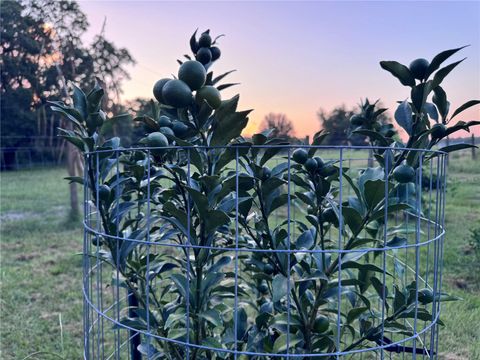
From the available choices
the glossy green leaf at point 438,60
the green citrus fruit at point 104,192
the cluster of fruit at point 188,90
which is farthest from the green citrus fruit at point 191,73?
the glossy green leaf at point 438,60

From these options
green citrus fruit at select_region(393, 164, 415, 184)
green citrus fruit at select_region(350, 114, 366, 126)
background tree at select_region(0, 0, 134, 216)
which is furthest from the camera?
background tree at select_region(0, 0, 134, 216)

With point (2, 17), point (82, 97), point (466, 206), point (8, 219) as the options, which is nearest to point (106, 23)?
point (8, 219)

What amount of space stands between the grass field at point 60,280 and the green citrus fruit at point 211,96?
2.01 feet

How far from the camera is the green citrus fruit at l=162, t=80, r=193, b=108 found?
75 centimetres

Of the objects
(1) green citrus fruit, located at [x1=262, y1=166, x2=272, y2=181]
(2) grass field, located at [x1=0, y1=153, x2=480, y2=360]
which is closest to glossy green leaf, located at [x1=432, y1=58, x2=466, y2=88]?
(1) green citrus fruit, located at [x1=262, y1=166, x2=272, y2=181]

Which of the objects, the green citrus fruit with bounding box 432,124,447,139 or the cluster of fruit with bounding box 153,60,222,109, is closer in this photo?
the cluster of fruit with bounding box 153,60,222,109

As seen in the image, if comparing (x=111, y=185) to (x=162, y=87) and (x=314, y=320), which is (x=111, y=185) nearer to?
(x=162, y=87)

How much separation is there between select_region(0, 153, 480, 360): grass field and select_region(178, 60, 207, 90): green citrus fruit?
62 cm

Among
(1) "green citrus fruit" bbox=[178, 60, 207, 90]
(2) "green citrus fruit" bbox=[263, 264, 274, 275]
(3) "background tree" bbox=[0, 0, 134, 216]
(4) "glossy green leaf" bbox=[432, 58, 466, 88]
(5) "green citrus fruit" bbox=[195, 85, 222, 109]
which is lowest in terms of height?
(2) "green citrus fruit" bbox=[263, 264, 274, 275]

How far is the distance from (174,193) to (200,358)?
16.9 inches

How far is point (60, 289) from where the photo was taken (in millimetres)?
2637

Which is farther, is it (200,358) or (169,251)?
(169,251)

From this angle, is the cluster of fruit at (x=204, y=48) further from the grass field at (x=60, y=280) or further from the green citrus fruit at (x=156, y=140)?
the grass field at (x=60, y=280)

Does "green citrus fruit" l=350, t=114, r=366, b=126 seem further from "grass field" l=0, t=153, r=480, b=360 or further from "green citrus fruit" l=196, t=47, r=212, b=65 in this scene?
"grass field" l=0, t=153, r=480, b=360
